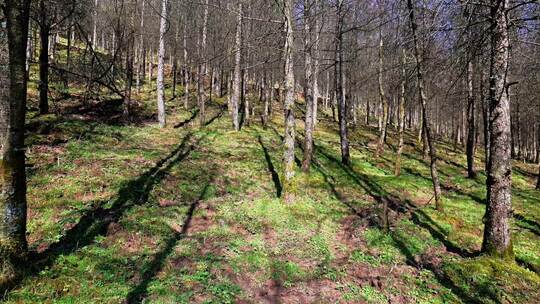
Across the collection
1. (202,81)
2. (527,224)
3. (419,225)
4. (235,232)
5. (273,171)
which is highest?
(202,81)

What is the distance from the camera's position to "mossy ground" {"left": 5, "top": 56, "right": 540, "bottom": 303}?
23.9 feet

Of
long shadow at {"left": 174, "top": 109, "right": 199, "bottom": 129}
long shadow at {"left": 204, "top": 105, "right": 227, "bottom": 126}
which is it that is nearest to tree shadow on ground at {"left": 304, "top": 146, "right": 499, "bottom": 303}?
long shadow at {"left": 174, "top": 109, "right": 199, "bottom": 129}

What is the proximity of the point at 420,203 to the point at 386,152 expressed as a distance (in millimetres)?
11660

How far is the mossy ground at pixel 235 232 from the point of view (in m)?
7.27

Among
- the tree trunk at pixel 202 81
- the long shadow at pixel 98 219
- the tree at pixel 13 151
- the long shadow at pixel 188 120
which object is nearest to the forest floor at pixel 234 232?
the long shadow at pixel 98 219

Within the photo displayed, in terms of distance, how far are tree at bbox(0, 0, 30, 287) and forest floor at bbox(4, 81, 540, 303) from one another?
1.81ft

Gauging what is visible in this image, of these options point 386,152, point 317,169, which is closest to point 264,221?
point 317,169

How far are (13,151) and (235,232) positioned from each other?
5.73 meters

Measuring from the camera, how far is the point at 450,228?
38.5ft

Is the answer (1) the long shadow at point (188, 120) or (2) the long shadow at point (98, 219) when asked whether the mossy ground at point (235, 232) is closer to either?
(2) the long shadow at point (98, 219)

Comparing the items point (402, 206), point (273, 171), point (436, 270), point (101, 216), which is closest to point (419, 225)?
point (402, 206)

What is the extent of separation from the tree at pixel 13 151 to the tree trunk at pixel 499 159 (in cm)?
953

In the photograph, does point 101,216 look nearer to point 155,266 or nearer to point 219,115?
point 155,266

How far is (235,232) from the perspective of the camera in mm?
10062
